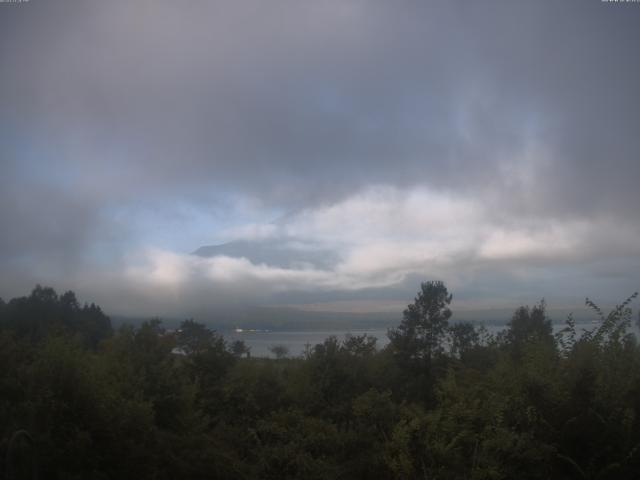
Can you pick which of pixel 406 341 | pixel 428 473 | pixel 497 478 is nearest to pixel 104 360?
pixel 428 473

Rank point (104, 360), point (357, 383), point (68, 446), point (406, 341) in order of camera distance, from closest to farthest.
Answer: point (68, 446) < point (104, 360) < point (357, 383) < point (406, 341)

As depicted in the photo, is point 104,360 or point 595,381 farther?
point 104,360

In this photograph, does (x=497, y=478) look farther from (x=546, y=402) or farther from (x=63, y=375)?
(x=63, y=375)

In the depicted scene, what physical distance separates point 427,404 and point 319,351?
7.32m

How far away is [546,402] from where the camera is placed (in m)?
9.55

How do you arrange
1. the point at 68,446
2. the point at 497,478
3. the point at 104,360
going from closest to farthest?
the point at 68,446, the point at 497,478, the point at 104,360

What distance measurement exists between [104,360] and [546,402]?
11512mm

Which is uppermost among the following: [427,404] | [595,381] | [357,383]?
[595,381]

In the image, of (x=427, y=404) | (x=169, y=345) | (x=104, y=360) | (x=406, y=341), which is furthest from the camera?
(x=406, y=341)

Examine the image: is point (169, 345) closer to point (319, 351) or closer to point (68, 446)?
point (319, 351)

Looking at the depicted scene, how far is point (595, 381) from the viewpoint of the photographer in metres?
9.62

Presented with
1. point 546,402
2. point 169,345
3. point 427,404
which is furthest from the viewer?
point 427,404

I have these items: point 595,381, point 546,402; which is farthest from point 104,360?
point 595,381

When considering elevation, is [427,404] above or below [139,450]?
below
